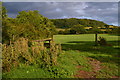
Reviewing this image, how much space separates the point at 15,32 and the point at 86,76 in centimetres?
660

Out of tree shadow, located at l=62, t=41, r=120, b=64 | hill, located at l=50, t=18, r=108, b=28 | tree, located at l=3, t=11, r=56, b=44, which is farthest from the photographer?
hill, located at l=50, t=18, r=108, b=28

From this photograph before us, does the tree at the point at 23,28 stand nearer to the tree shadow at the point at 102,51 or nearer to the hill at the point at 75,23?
the tree shadow at the point at 102,51

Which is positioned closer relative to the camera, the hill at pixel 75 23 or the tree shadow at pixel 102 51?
the tree shadow at pixel 102 51

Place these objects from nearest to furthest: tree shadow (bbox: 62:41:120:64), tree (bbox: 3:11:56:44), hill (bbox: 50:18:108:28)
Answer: tree shadow (bbox: 62:41:120:64)
tree (bbox: 3:11:56:44)
hill (bbox: 50:18:108:28)

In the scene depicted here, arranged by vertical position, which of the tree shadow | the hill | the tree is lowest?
the tree shadow

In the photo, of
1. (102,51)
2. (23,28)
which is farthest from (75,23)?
(23,28)

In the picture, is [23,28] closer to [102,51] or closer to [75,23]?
[102,51]

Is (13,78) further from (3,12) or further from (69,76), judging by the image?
(3,12)

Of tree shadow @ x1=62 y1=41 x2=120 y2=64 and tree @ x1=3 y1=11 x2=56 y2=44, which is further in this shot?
tree @ x1=3 y1=11 x2=56 y2=44

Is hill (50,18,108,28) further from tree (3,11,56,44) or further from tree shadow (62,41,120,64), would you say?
tree (3,11,56,44)

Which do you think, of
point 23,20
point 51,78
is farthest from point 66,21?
point 51,78

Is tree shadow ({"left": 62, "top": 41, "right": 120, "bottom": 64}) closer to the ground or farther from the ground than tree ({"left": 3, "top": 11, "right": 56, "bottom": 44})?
closer to the ground

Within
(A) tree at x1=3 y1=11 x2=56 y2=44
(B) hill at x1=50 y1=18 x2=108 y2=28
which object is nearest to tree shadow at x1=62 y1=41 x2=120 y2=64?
(A) tree at x1=3 y1=11 x2=56 y2=44

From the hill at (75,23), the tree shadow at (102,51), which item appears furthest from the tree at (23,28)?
the hill at (75,23)
